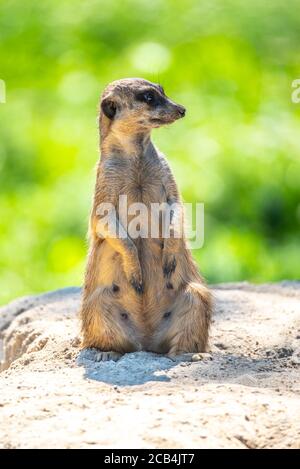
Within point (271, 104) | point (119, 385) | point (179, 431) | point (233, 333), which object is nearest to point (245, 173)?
point (271, 104)

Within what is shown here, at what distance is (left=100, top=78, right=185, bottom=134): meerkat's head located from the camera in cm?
466

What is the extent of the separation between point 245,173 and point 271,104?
1.30 meters

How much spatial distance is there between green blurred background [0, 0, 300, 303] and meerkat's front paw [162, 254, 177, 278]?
2.76 metres

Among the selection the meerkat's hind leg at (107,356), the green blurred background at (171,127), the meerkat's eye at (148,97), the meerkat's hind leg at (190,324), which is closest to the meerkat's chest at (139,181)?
the meerkat's eye at (148,97)

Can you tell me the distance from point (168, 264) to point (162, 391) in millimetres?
943

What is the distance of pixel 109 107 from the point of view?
15.8 ft

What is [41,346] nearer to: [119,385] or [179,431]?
[119,385]

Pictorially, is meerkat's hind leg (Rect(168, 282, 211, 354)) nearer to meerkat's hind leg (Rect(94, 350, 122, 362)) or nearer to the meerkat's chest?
meerkat's hind leg (Rect(94, 350, 122, 362))

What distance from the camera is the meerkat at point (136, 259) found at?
4695mm

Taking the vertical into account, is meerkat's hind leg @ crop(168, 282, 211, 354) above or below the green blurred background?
below

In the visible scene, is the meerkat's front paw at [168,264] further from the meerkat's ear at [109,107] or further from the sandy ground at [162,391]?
the meerkat's ear at [109,107]

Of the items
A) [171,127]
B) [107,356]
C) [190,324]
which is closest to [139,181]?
[190,324]

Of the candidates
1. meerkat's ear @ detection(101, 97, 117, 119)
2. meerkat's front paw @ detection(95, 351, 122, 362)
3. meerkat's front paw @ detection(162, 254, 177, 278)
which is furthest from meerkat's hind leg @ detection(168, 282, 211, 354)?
meerkat's ear @ detection(101, 97, 117, 119)

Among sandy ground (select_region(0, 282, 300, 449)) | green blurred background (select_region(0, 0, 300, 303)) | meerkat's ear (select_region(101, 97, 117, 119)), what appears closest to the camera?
sandy ground (select_region(0, 282, 300, 449))
